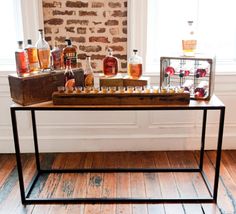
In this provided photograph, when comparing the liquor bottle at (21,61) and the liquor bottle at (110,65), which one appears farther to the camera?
the liquor bottle at (110,65)

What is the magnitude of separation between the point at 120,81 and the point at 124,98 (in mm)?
182

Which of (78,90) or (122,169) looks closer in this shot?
(78,90)

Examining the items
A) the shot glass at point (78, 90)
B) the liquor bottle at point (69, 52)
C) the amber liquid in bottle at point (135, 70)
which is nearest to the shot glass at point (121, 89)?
the amber liquid in bottle at point (135, 70)

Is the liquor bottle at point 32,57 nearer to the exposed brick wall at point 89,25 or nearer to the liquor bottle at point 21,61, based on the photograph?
the liquor bottle at point 21,61

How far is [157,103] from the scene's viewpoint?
86.2 inches

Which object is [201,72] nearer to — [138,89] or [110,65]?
[138,89]

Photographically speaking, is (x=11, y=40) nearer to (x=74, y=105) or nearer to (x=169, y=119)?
(x=74, y=105)

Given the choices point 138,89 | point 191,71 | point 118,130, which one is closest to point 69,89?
point 138,89

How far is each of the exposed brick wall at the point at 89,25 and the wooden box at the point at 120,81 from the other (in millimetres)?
666

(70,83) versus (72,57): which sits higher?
(72,57)

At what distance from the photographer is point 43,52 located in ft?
7.45

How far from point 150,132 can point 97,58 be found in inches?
32.6

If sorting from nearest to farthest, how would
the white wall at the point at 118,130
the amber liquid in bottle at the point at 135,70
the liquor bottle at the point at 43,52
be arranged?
the liquor bottle at the point at 43,52 → the amber liquid in bottle at the point at 135,70 → the white wall at the point at 118,130

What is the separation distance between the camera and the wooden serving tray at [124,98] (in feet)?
7.15
